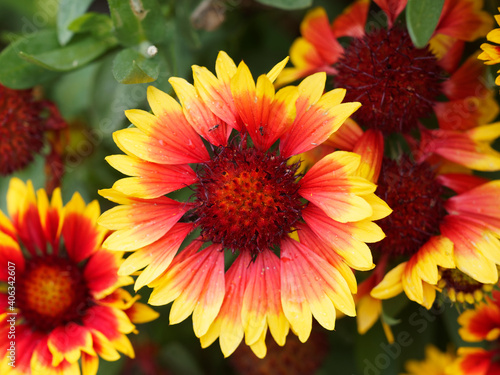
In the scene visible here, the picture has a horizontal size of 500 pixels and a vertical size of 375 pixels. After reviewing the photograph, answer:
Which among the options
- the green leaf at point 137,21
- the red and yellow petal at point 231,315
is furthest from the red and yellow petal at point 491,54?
the green leaf at point 137,21

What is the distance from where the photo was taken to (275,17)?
5.98 ft

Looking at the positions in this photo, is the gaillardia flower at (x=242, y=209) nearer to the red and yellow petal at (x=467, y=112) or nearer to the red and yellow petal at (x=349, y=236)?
the red and yellow petal at (x=349, y=236)

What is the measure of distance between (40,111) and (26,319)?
61 cm

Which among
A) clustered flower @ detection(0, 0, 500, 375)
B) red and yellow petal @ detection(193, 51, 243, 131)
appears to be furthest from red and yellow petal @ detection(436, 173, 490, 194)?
red and yellow petal @ detection(193, 51, 243, 131)

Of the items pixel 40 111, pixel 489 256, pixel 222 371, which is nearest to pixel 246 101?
pixel 489 256

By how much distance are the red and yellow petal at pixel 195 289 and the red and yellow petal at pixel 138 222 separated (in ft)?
0.30

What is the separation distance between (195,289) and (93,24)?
737 mm

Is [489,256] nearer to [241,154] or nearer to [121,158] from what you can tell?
[241,154]

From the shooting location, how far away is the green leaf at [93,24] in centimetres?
127

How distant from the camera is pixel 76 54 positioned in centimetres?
134

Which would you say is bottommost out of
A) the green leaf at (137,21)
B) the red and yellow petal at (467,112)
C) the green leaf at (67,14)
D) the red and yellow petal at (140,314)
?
the red and yellow petal at (140,314)

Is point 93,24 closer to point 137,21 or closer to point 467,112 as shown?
point 137,21

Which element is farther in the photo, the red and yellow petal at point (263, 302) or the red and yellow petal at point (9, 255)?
the red and yellow petal at point (9, 255)

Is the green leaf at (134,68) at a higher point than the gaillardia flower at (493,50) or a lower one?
higher
